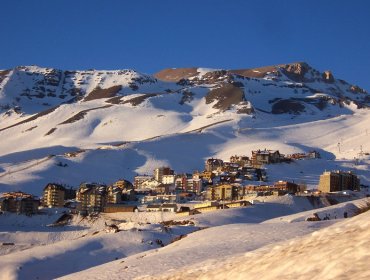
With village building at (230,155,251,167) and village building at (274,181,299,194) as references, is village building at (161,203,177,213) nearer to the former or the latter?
village building at (274,181,299,194)

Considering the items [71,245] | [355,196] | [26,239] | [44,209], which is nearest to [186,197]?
[44,209]

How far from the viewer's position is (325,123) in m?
188

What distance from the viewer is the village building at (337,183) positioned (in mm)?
92812

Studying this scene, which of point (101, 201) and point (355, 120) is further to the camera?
point (355, 120)

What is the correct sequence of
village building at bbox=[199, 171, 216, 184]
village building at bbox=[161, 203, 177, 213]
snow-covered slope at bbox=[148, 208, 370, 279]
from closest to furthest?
snow-covered slope at bbox=[148, 208, 370, 279] < village building at bbox=[161, 203, 177, 213] < village building at bbox=[199, 171, 216, 184]

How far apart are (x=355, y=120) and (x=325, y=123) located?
8634 millimetres

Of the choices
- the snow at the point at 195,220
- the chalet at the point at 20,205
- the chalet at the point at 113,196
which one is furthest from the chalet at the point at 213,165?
the chalet at the point at 20,205

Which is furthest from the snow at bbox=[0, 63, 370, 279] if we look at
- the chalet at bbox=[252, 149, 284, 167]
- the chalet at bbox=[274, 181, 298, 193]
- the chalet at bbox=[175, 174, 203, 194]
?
the chalet at bbox=[274, 181, 298, 193]

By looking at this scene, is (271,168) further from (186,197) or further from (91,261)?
(91,261)

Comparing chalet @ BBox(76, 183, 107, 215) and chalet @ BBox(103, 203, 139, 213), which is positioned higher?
chalet @ BBox(76, 183, 107, 215)

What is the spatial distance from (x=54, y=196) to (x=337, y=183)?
40.0 metres

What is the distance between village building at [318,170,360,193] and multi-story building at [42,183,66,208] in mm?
36481

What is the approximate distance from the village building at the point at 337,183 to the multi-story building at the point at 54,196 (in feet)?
120

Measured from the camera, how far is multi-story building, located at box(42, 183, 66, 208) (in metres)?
99.8
